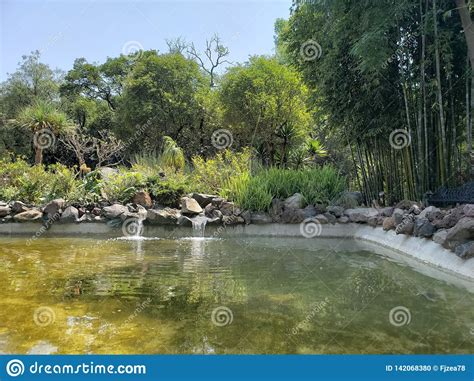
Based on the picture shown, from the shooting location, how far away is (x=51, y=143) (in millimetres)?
13289

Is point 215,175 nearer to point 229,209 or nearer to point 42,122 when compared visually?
point 229,209

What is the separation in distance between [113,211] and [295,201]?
125 inches

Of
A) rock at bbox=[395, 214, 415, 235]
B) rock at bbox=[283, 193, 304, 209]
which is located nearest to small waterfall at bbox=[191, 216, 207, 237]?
rock at bbox=[283, 193, 304, 209]

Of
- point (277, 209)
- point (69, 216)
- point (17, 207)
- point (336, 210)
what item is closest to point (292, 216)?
point (277, 209)

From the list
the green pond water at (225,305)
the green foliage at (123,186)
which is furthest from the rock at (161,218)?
the green pond water at (225,305)

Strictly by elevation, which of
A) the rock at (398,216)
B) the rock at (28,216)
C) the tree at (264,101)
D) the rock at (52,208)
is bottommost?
the rock at (398,216)

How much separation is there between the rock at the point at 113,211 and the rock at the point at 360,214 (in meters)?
3.84

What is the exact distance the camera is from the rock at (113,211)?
731 cm

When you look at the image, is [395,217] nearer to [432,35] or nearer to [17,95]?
[432,35]

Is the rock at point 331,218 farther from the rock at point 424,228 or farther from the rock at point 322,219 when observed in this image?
the rock at point 424,228

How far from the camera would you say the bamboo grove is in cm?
594

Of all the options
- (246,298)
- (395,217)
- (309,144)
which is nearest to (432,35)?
(395,217)

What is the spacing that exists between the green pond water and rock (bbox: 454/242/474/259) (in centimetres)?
39

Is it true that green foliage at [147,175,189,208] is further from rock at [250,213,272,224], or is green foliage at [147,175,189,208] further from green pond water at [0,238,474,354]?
green pond water at [0,238,474,354]
